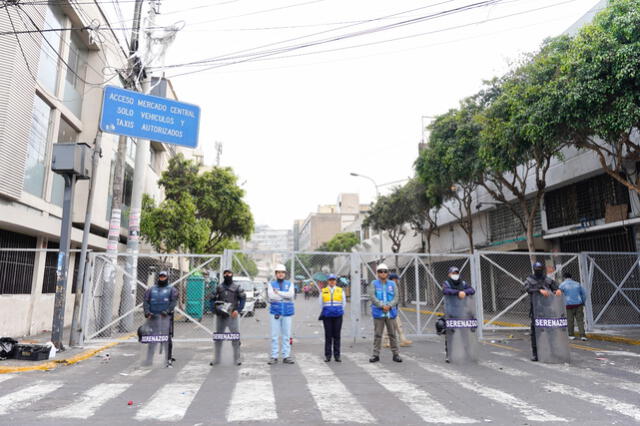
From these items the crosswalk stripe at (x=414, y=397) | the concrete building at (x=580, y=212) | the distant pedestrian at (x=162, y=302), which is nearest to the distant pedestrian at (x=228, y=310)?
the distant pedestrian at (x=162, y=302)

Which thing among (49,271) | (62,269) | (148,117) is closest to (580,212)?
(148,117)

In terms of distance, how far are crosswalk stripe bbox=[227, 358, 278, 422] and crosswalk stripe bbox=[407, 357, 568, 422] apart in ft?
9.47

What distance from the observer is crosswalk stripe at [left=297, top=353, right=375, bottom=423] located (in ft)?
16.7

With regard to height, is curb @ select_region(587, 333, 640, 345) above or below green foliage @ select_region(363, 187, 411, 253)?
below

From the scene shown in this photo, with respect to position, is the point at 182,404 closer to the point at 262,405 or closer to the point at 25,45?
the point at 262,405

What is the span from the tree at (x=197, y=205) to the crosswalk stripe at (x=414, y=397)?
45.2ft

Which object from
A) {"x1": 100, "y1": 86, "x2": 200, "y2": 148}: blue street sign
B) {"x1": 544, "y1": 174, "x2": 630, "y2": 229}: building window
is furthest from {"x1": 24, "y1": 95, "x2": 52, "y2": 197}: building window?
{"x1": 544, "y1": 174, "x2": 630, "y2": 229}: building window

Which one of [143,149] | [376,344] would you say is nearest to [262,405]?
[376,344]

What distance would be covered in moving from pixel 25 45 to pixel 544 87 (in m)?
14.5

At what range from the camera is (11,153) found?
39.2 feet

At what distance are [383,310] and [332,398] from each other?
336cm

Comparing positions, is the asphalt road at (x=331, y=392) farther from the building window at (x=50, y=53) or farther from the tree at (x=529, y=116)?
the building window at (x=50, y=53)

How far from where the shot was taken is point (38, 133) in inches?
545

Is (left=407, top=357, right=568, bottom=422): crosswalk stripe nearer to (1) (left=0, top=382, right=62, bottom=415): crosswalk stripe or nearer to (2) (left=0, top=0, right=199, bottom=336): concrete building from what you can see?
(1) (left=0, top=382, right=62, bottom=415): crosswalk stripe
